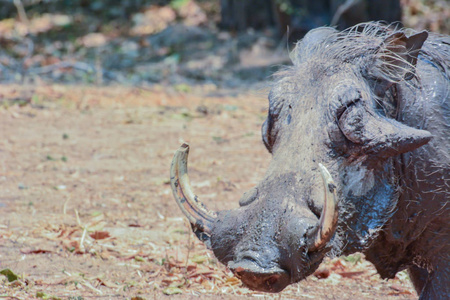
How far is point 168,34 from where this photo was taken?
40.9 ft

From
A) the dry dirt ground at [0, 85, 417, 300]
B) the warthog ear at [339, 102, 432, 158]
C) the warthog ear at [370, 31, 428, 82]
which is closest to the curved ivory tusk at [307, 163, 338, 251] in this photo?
the warthog ear at [339, 102, 432, 158]

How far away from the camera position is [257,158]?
6031 millimetres

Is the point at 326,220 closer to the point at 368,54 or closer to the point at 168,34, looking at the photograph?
the point at 368,54

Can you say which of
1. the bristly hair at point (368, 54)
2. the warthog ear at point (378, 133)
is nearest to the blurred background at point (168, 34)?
the bristly hair at point (368, 54)

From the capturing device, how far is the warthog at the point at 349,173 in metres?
2.19

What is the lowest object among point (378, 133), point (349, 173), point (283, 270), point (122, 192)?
point (122, 192)

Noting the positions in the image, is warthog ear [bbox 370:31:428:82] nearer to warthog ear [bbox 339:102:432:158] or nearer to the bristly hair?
the bristly hair

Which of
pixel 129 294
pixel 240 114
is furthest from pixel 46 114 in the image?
pixel 129 294

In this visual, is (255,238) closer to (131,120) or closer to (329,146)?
(329,146)

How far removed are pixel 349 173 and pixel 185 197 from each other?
663mm

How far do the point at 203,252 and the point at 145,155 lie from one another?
2.31m

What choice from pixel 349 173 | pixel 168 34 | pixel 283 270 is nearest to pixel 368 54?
pixel 349 173

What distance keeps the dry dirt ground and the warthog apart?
664mm

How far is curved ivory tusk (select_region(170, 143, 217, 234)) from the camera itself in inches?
98.6
